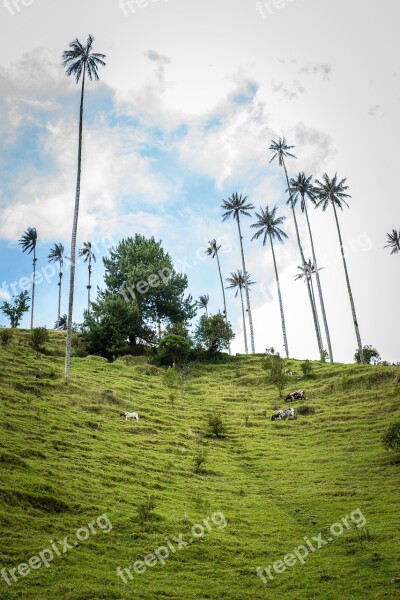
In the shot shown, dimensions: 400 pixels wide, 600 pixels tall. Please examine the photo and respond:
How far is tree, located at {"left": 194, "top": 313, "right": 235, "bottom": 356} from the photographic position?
2660 inches

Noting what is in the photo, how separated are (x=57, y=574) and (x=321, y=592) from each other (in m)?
9.00

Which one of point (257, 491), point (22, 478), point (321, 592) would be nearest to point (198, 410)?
point (257, 491)

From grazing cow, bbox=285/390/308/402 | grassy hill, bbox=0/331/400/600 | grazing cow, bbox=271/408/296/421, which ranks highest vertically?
grazing cow, bbox=285/390/308/402

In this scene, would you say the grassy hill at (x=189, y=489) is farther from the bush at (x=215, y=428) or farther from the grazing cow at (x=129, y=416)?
the bush at (x=215, y=428)

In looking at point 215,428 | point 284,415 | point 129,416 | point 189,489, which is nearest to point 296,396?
point 284,415

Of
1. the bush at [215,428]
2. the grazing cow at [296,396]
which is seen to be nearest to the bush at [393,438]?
the bush at [215,428]

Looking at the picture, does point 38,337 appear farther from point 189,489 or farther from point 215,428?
point 189,489

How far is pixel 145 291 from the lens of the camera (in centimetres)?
6969

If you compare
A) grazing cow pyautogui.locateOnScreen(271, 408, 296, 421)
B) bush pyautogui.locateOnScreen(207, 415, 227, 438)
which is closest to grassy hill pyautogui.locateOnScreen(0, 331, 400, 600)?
bush pyautogui.locateOnScreen(207, 415, 227, 438)

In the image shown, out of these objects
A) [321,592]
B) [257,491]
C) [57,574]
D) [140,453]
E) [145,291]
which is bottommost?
[321,592]

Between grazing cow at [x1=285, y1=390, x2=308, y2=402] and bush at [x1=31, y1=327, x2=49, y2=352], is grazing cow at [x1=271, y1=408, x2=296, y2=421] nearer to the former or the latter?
grazing cow at [x1=285, y1=390, x2=308, y2=402]

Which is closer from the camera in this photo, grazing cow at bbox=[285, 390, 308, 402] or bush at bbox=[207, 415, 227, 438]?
bush at bbox=[207, 415, 227, 438]

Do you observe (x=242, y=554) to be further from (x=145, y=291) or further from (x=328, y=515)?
(x=145, y=291)

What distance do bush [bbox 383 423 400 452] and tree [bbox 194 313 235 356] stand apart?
3863cm
